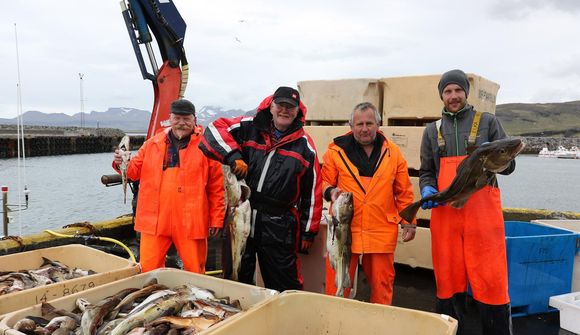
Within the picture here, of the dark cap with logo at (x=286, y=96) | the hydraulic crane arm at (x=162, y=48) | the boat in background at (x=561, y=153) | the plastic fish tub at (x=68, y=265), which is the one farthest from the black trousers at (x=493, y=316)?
the boat in background at (x=561, y=153)

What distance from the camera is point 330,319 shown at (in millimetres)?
2418

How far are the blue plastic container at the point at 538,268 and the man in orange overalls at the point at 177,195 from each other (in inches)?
115

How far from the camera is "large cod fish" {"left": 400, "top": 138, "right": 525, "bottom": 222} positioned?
302 centimetres

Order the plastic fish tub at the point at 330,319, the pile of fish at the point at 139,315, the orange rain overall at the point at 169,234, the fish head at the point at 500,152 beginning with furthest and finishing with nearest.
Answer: the orange rain overall at the point at 169,234 → the fish head at the point at 500,152 → the pile of fish at the point at 139,315 → the plastic fish tub at the point at 330,319

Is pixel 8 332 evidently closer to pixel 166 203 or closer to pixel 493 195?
pixel 166 203

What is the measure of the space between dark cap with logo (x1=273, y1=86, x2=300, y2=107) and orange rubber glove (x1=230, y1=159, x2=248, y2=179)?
605mm

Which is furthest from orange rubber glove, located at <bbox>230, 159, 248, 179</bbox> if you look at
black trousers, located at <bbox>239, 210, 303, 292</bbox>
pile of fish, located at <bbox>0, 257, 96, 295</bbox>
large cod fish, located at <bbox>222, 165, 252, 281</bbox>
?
pile of fish, located at <bbox>0, 257, 96, 295</bbox>

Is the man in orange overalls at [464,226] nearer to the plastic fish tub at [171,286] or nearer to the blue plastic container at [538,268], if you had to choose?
the blue plastic container at [538,268]

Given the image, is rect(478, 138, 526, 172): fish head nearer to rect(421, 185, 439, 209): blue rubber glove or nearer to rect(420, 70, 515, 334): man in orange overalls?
rect(420, 70, 515, 334): man in orange overalls

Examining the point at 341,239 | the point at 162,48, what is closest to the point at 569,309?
the point at 341,239

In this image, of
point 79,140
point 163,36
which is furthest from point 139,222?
point 79,140

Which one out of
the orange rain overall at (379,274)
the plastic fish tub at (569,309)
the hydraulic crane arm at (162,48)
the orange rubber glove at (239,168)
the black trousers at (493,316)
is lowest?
the plastic fish tub at (569,309)

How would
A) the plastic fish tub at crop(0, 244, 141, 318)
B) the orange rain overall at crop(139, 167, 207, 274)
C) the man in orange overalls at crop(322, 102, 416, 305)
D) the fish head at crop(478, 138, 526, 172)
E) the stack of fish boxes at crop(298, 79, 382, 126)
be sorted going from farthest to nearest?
the stack of fish boxes at crop(298, 79, 382, 126)
the orange rain overall at crop(139, 167, 207, 274)
the man in orange overalls at crop(322, 102, 416, 305)
the fish head at crop(478, 138, 526, 172)
the plastic fish tub at crop(0, 244, 141, 318)

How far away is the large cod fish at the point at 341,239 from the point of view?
331cm
